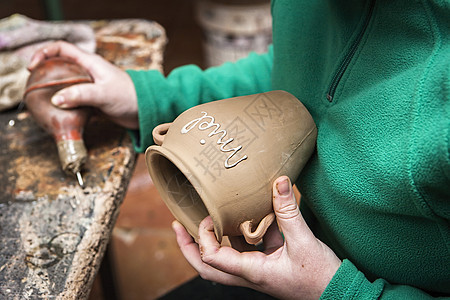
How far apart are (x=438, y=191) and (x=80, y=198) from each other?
1.85 feet

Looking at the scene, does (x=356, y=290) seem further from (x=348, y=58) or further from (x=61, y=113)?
(x=61, y=113)

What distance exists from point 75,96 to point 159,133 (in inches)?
9.5

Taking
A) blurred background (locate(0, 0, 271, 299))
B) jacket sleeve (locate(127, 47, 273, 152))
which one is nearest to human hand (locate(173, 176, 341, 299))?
jacket sleeve (locate(127, 47, 273, 152))

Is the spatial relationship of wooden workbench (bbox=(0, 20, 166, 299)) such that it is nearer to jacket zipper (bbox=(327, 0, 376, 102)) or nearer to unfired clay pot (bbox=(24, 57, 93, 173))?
unfired clay pot (bbox=(24, 57, 93, 173))

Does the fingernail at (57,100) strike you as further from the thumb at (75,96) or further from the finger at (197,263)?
the finger at (197,263)

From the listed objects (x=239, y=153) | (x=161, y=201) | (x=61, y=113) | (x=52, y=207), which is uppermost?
(x=239, y=153)

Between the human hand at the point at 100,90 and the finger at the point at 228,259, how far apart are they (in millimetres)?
343

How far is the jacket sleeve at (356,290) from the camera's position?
61 centimetres

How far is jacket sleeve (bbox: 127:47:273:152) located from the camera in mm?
875

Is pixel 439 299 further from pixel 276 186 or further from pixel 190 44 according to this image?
pixel 190 44

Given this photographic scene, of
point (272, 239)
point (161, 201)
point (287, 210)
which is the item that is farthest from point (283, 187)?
point (161, 201)

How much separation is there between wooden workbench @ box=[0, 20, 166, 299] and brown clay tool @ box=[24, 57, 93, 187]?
0.04 m

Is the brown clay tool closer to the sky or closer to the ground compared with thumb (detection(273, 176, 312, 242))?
closer to the ground

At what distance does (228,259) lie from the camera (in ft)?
2.00
